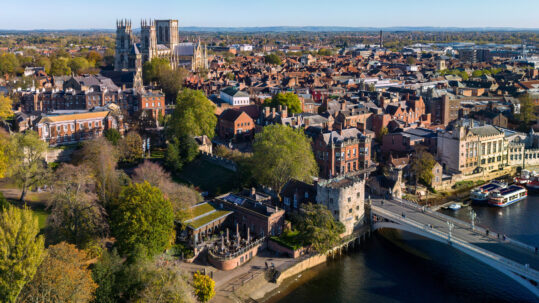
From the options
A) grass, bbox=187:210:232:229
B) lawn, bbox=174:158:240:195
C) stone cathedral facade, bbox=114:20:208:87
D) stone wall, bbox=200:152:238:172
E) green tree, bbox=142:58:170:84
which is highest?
stone cathedral facade, bbox=114:20:208:87

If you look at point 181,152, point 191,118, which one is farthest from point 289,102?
point 181,152

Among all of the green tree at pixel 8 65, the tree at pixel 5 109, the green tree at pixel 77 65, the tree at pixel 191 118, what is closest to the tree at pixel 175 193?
the tree at pixel 191 118

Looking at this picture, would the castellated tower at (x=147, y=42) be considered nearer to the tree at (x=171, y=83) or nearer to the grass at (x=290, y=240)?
the tree at (x=171, y=83)

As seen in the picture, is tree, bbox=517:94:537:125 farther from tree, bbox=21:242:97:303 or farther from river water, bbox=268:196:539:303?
tree, bbox=21:242:97:303

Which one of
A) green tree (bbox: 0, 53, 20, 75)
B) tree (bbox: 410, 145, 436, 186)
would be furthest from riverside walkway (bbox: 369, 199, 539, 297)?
green tree (bbox: 0, 53, 20, 75)

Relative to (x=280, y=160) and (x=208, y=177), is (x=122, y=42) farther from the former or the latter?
(x=280, y=160)

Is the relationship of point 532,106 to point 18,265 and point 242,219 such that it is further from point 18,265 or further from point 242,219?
point 18,265
